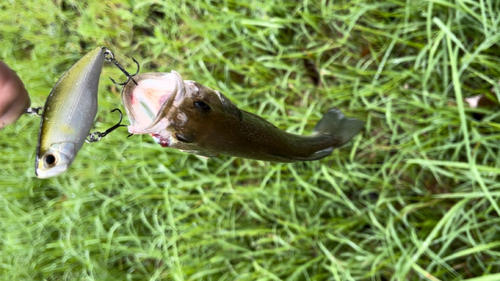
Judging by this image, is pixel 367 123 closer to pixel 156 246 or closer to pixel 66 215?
pixel 156 246

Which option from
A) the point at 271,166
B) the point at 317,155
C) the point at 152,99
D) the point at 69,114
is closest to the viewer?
the point at 152,99

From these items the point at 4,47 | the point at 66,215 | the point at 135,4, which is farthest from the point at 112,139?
the point at 4,47

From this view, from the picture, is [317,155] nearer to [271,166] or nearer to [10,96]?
[271,166]

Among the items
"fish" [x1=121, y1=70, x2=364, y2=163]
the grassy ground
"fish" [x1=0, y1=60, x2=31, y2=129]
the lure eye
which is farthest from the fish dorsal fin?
the grassy ground

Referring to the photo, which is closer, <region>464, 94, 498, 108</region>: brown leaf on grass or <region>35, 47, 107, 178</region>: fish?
<region>35, 47, 107, 178</region>: fish

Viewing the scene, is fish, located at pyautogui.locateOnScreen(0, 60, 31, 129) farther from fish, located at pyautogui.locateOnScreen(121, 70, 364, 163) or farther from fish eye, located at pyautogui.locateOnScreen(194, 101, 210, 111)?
fish eye, located at pyautogui.locateOnScreen(194, 101, 210, 111)

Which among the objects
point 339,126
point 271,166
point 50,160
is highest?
point 50,160

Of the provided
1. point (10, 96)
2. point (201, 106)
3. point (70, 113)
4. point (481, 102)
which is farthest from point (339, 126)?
point (10, 96)
